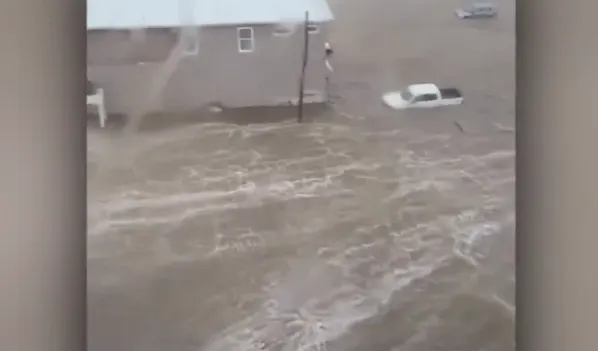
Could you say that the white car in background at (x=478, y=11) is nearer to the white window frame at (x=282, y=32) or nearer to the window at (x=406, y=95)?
the window at (x=406, y=95)

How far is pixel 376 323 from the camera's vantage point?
3.59 ft

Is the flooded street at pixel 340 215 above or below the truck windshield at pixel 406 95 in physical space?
below

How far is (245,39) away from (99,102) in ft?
0.69

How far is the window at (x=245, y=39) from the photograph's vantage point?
1.08 meters

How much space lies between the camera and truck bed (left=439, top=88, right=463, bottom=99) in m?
1.12

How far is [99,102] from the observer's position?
3.45 feet

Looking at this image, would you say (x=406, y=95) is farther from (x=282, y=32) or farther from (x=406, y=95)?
(x=282, y=32)

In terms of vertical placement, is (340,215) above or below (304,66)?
below

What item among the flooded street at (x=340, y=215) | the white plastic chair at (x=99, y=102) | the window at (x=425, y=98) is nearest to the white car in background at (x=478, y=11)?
the flooded street at (x=340, y=215)
